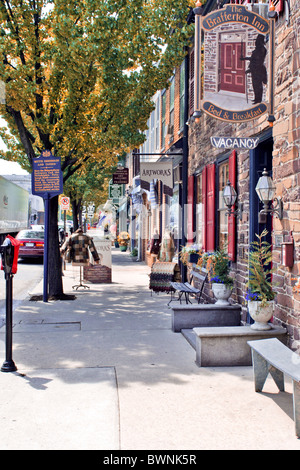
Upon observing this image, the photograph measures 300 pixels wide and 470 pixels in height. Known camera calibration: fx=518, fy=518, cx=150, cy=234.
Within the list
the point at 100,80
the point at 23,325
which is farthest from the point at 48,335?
the point at 100,80

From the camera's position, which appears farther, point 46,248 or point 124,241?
point 124,241

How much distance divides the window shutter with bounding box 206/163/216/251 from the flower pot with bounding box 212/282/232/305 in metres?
2.20

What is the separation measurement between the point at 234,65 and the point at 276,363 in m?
3.88

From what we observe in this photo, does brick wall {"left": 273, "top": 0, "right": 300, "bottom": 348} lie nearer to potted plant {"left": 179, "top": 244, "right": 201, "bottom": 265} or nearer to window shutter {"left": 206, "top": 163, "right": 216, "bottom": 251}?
window shutter {"left": 206, "top": 163, "right": 216, "bottom": 251}

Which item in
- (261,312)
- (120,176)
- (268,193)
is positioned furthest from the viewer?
(120,176)

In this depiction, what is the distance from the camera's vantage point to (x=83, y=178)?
31.4 m

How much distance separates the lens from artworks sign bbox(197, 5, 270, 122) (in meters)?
6.41

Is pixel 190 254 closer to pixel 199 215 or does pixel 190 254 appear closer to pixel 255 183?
pixel 199 215

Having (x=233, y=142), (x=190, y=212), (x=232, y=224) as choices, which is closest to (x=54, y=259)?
(x=190, y=212)

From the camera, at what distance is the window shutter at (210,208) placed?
10.1m

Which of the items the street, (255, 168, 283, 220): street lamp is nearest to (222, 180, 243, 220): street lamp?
(255, 168, 283, 220): street lamp

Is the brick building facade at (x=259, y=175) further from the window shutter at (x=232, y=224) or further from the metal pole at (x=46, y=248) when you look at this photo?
the metal pole at (x=46, y=248)

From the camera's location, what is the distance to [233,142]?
22.0ft

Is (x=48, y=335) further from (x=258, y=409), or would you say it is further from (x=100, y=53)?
(x=100, y=53)
